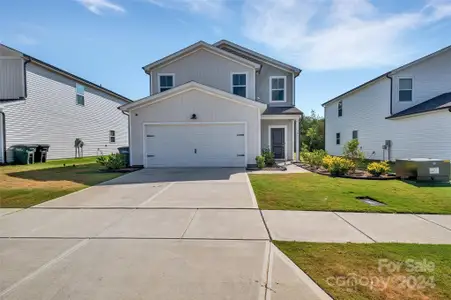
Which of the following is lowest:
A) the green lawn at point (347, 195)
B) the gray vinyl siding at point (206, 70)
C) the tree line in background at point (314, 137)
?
the green lawn at point (347, 195)

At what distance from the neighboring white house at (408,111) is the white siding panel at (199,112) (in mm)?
9323

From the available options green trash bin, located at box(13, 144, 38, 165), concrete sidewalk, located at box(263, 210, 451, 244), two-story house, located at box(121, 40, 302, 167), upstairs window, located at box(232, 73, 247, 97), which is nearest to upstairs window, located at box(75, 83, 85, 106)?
green trash bin, located at box(13, 144, 38, 165)

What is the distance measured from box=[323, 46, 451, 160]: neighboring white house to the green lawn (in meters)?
6.45

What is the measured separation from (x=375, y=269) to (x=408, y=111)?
16.5m

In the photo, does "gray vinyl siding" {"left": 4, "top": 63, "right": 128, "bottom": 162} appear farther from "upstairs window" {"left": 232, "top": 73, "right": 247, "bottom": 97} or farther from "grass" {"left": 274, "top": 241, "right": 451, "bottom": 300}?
"grass" {"left": 274, "top": 241, "right": 451, "bottom": 300}

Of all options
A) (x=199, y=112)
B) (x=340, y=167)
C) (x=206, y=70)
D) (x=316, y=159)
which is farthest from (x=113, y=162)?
(x=340, y=167)

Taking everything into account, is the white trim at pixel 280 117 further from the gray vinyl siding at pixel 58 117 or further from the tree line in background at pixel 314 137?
the tree line in background at pixel 314 137

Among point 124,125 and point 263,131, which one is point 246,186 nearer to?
point 263,131

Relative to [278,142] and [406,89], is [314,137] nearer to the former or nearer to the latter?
[406,89]

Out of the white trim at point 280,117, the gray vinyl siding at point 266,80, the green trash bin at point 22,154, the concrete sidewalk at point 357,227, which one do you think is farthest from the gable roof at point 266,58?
the concrete sidewalk at point 357,227

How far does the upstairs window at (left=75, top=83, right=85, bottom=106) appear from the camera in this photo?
20.7 meters

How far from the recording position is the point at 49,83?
17.8 m

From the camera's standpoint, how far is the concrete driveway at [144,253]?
2.84 m

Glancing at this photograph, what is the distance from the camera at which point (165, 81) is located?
1719 cm
